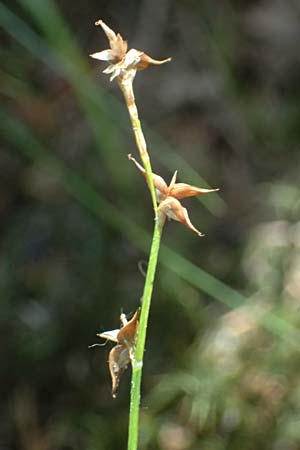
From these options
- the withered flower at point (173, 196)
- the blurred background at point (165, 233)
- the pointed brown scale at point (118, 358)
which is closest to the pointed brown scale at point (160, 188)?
the withered flower at point (173, 196)

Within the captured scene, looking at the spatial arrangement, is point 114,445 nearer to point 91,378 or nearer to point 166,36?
point 91,378

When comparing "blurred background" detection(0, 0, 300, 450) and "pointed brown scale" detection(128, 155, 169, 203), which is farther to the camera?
"blurred background" detection(0, 0, 300, 450)

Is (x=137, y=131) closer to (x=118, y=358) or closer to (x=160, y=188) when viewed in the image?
(x=160, y=188)

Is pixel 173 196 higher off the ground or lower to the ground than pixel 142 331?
higher

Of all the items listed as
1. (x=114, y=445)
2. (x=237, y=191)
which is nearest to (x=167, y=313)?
(x=114, y=445)

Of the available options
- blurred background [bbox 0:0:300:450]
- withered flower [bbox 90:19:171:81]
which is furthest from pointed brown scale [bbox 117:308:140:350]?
blurred background [bbox 0:0:300:450]

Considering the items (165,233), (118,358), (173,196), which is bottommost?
(118,358)

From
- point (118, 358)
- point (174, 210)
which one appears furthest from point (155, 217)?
point (118, 358)

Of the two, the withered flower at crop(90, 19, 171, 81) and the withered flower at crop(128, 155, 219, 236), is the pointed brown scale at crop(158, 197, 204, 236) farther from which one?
the withered flower at crop(90, 19, 171, 81)
